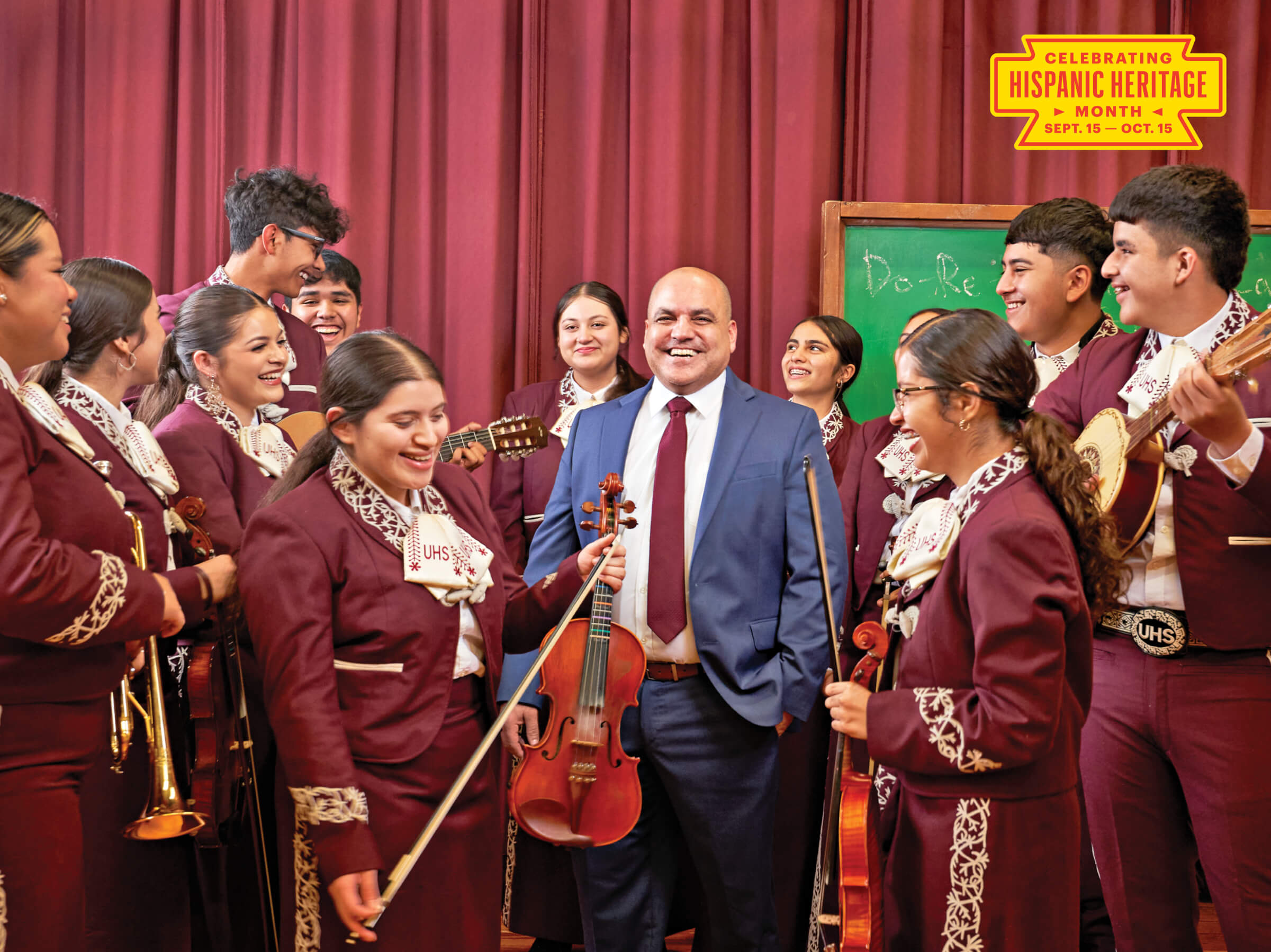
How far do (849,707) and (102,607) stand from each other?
1.23m

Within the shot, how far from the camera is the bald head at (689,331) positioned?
2643 mm

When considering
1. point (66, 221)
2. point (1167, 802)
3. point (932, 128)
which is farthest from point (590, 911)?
point (66, 221)

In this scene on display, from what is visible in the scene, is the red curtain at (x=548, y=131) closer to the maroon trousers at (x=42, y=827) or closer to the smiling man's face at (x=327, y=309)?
the smiling man's face at (x=327, y=309)

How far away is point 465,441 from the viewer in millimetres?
3045

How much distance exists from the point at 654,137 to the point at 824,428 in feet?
4.50

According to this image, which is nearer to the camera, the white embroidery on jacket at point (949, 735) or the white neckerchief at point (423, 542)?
the white embroidery on jacket at point (949, 735)

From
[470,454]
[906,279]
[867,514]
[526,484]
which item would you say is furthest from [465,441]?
[906,279]

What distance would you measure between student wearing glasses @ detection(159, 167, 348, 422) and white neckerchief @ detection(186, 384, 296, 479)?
638 mm

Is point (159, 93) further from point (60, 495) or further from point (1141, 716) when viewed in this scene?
point (1141, 716)

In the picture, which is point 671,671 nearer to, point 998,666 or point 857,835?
point 857,835

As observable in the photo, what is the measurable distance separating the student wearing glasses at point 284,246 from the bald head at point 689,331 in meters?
1.25

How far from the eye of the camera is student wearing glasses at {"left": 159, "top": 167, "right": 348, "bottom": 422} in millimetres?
3322

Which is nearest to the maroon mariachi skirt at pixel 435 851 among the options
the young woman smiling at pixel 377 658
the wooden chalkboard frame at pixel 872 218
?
the young woman smiling at pixel 377 658

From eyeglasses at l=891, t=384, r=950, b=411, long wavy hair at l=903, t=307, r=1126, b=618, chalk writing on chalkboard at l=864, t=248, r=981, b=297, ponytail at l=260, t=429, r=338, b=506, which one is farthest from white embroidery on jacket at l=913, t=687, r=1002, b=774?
chalk writing on chalkboard at l=864, t=248, r=981, b=297
